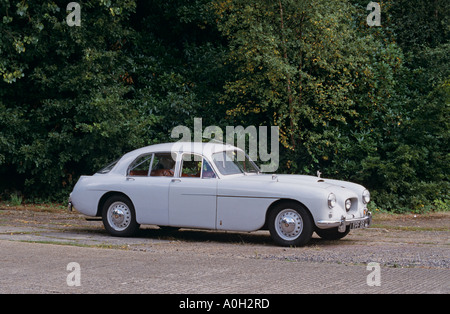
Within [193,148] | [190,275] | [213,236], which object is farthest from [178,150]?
[190,275]

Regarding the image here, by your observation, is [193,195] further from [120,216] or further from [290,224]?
[290,224]

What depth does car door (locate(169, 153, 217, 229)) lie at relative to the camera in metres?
11.1

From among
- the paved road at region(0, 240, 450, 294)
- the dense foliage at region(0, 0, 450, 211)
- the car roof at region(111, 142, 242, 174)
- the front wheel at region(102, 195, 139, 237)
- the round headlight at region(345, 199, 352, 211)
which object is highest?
the dense foliage at region(0, 0, 450, 211)

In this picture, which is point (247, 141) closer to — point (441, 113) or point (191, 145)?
point (441, 113)

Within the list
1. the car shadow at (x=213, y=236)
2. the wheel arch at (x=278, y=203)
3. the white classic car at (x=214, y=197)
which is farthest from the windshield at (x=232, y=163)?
the car shadow at (x=213, y=236)

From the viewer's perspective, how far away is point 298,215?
10.6 meters

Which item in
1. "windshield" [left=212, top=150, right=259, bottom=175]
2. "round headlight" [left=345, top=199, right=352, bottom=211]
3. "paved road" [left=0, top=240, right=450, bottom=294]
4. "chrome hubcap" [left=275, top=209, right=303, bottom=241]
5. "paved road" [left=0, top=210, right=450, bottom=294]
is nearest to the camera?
"paved road" [left=0, top=240, right=450, bottom=294]

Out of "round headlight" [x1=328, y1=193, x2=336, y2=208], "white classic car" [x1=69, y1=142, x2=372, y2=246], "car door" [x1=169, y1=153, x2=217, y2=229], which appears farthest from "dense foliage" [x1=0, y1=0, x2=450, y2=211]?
"round headlight" [x1=328, y1=193, x2=336, y2=208]

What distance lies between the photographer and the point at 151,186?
11680 mm

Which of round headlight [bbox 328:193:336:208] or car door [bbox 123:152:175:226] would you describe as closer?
round headlight [bbox 328:193:336:208]

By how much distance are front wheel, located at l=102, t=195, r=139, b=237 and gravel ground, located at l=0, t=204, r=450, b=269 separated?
0.67 ft

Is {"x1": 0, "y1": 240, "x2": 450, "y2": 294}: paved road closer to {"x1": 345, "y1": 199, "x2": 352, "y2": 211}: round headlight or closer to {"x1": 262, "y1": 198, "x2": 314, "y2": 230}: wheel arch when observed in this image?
{"x1": 262, "y1": 198, "x2": 314, "y2": 230}: wheel arch
